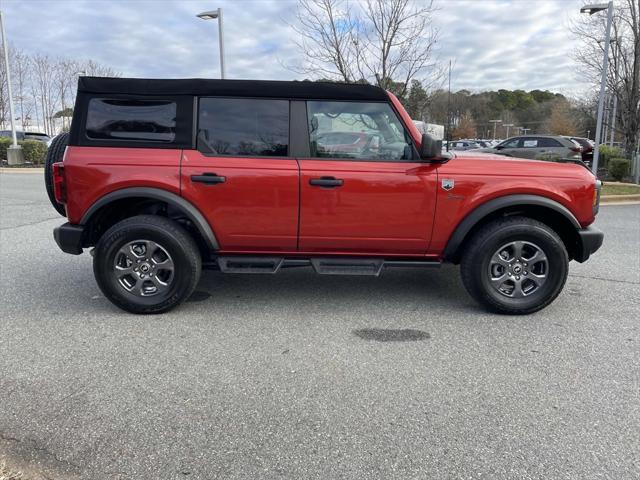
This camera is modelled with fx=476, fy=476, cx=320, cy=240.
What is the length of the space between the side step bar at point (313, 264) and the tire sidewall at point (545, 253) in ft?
1.37

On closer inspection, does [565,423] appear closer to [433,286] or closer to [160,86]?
[433,286]

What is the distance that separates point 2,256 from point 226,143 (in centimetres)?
383

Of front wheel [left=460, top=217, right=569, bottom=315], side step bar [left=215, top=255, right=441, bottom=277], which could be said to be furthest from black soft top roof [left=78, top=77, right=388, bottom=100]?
front wheel [left=460, top=217, right=569, bottom=315]

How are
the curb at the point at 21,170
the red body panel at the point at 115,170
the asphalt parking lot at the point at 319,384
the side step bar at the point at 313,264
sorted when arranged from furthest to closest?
the curb at the point at 21,170 < the side step bar at the point at 313,264 < the red body panel at the point at 115,170 < the asphalt parking lot at the point at 319,384

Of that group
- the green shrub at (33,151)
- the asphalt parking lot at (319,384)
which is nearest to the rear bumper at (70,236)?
the asphalt parking lot at (319,384)

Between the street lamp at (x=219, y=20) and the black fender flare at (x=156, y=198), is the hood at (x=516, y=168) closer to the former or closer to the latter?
A: the black fender flare at (x=156, y=198)

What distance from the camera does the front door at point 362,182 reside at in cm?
393

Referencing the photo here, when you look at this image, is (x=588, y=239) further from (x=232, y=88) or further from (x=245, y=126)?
(x=232, y=88)

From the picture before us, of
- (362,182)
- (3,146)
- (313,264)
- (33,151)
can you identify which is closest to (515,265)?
(362,182)

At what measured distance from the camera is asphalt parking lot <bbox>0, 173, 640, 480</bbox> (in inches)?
90.1

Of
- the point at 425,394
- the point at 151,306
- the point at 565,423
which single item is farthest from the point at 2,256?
the point at 565,423

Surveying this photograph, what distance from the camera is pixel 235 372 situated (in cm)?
311

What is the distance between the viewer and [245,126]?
4027mm

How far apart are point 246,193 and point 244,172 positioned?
0.17 metres
